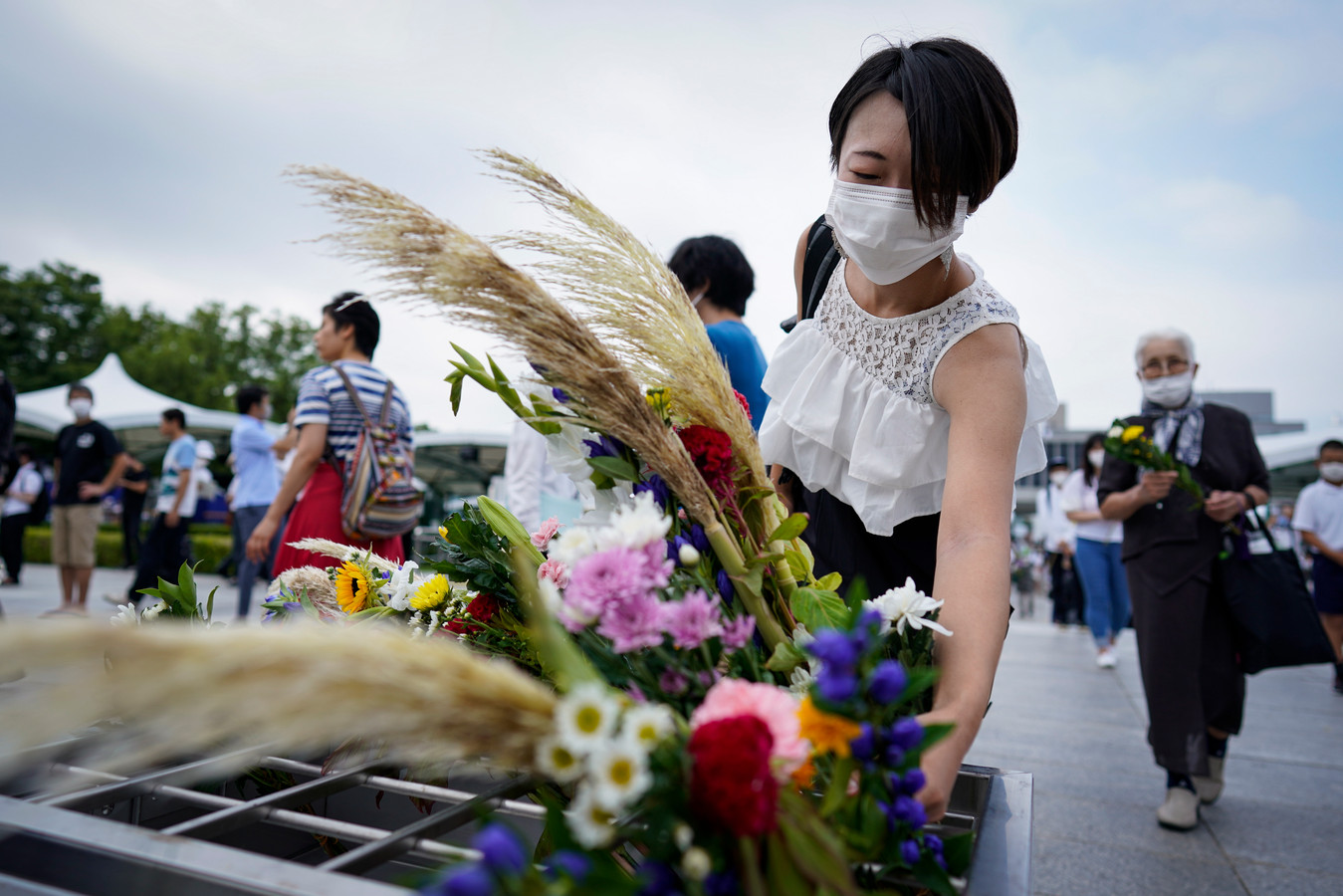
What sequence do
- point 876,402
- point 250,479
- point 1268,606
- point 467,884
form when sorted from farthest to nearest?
1. point 250,479
2. point 1268,606
3. point 876,402
4. point 467,884

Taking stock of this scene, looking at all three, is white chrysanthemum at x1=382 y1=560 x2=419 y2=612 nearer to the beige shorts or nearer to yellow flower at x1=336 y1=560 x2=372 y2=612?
yellow flower at x1=336 y1=560 x2=372 y2=612

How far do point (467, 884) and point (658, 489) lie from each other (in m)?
0.51

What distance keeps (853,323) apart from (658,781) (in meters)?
1.13

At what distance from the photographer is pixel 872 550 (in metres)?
1.57

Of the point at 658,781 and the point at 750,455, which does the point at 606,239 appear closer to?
the point at 750,455

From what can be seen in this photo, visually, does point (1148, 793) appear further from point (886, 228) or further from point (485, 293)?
point (485, 293)

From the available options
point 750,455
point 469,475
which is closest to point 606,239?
point 750,455

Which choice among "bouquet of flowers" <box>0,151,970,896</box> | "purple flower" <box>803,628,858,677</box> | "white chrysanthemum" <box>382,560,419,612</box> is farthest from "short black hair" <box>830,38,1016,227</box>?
"white chrysanthemum" <box>382,560,419,612</box>

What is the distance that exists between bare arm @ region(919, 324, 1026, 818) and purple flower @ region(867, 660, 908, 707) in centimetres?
18

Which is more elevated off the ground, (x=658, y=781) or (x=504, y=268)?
(x=504, y=268)

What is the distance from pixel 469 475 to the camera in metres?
19.1

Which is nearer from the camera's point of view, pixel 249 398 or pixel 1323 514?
pixel 249 398

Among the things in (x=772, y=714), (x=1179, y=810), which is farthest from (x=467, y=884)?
(x=1179, y=810)

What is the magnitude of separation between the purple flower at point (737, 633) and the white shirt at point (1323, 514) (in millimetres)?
8073
